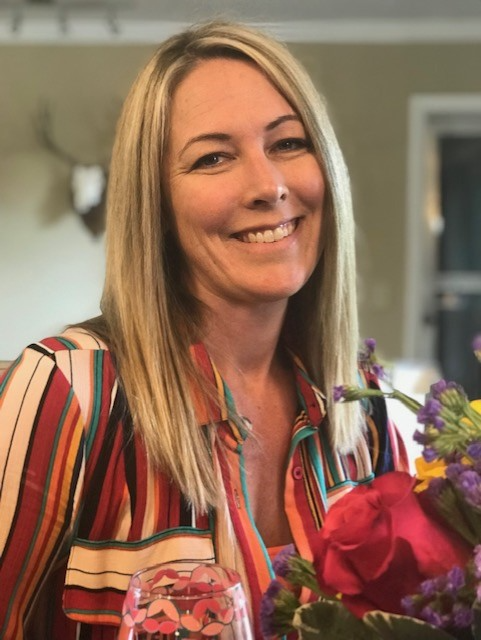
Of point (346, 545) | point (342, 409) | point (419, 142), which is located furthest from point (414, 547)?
point (419, 142)

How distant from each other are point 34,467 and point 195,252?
0.31m

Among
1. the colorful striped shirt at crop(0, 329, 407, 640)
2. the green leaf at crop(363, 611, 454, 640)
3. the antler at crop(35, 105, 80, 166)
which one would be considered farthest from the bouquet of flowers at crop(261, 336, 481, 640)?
the antler at crop(35, 105, 80, 166)

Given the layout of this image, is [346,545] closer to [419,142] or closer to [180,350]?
[180,350]

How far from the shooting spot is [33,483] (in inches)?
36.1

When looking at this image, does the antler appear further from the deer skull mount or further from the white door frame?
the white door frame

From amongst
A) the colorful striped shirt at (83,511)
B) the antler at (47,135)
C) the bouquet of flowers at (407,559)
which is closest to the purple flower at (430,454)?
the bouquet of flowers at (407,559)

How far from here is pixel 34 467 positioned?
919 millimetres

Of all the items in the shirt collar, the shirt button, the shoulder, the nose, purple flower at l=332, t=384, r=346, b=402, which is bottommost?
purple flower at l=332, t=384, r=346, b=402

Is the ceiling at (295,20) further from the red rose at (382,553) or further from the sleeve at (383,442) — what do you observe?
the red rose at (382,553)

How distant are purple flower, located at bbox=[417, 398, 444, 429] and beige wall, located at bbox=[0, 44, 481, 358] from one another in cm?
430

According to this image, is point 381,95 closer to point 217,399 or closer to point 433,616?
point 217,399

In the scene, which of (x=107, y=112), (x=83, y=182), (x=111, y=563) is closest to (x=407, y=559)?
(x=111, y=563)

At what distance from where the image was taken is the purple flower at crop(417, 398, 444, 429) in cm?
45

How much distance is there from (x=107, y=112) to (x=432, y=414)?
176 inches
